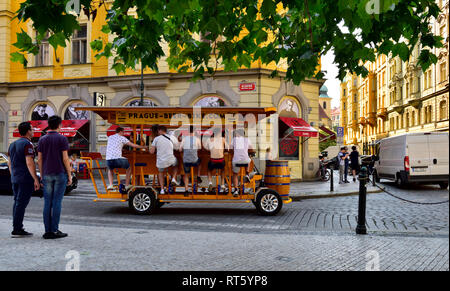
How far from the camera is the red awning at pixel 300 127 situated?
63.7ft

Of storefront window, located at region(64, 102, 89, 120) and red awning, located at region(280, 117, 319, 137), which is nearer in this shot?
red awning, located at region(280, 117, 319, 137)

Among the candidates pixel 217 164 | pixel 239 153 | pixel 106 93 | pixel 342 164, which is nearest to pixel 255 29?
pixel 239 153

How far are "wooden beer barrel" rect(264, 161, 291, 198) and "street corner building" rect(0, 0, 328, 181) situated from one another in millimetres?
9381

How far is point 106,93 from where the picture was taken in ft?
71.7

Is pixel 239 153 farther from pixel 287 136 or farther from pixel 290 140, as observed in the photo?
pixel 290 140

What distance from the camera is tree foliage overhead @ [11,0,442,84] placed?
13.5 feet

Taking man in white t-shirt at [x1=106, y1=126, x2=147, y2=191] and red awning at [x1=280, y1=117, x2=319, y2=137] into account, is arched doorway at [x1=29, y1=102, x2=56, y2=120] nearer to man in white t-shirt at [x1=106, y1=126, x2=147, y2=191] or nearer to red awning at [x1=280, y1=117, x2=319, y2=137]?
red awning at [x1=280, y1=117, x2=319, y2=137]

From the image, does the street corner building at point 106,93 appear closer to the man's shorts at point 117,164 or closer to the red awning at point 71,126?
the red awning at point 71,126

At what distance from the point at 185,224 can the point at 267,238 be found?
2.40m

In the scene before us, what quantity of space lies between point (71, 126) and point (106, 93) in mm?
2621

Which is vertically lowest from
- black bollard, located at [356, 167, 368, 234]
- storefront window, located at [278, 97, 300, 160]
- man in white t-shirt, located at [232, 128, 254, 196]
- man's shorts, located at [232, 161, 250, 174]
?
black bollard, located at [356, 167, 368, 234]

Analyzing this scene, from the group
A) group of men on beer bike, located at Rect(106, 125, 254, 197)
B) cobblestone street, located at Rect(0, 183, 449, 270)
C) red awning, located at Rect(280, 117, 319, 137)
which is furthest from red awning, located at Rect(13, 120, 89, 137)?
group of men on beer bike, located at Rect(106, 125, 254, 197)

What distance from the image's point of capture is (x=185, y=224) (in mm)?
8047

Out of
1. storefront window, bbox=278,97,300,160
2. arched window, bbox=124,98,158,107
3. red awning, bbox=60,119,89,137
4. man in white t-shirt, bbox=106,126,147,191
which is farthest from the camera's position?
red awning, bbox=60,119,89,137
